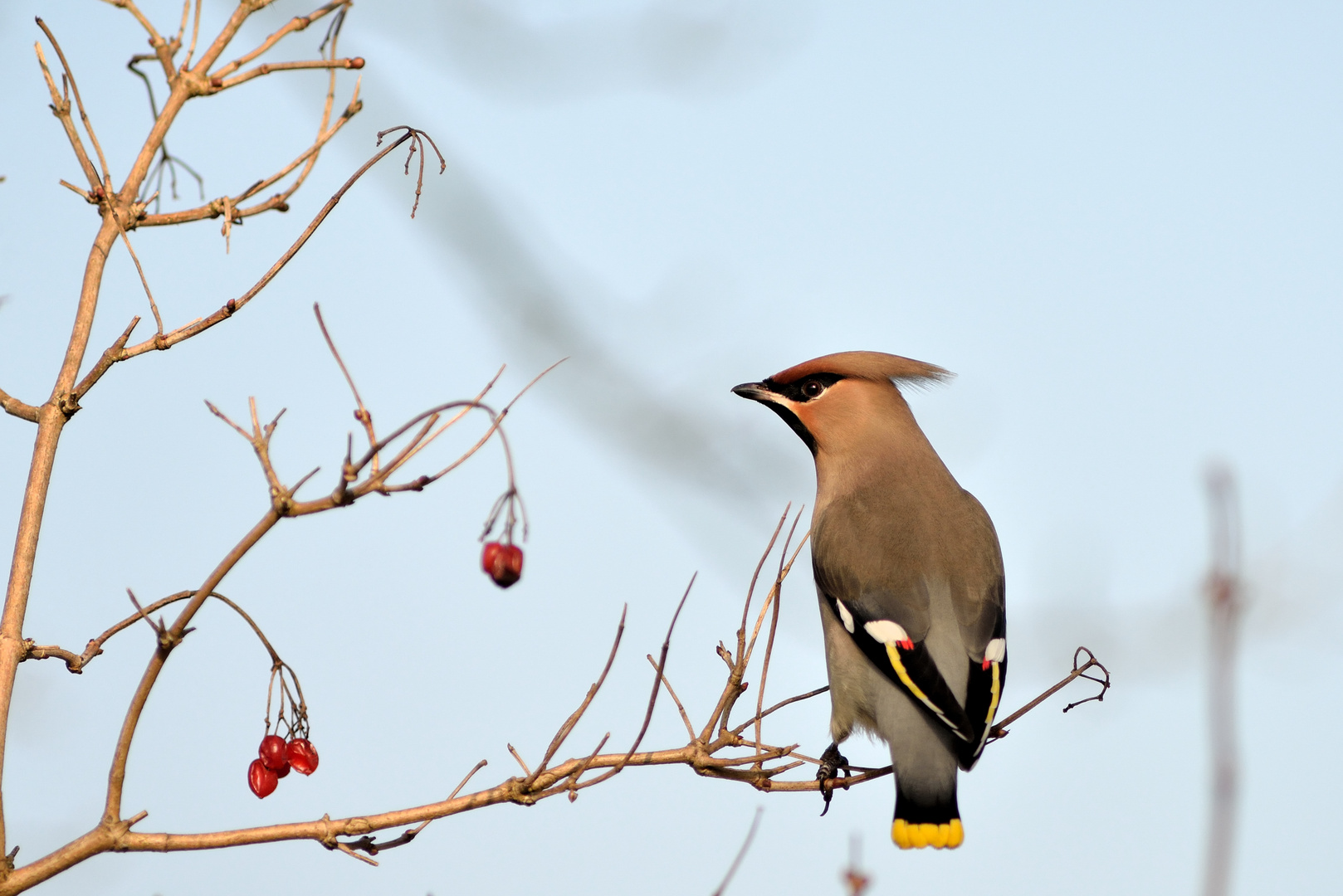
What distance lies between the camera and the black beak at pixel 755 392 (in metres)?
4.86

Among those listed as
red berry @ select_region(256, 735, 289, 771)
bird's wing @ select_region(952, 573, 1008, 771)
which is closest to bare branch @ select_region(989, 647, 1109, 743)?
bird's wing @ select_region(952, 573, 1008, 771)

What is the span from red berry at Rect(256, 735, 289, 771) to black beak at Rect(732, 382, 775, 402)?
105 inches

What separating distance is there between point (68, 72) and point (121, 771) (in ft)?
3.85

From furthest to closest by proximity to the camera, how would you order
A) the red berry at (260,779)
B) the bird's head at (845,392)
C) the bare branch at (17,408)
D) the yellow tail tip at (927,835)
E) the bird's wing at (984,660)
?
the bird's head at (845,392), the bird's wing at (984,660), the yellow tail tip at (927,835), the red berry at (260,779), the bare branch at (17,408)

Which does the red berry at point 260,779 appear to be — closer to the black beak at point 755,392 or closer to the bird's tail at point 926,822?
the bird's tail at point 926,822

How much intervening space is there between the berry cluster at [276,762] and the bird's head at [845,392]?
2.52 meters

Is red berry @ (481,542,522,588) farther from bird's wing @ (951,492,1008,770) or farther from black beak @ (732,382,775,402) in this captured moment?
black beak @ (732,382,775,402)

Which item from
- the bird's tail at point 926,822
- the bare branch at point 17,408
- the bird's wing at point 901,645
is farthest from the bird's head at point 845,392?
the bare branch at point 17,408

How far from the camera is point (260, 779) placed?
2.49 m

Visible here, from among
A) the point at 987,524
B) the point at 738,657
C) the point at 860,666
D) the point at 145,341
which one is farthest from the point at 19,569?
the point at 987,524

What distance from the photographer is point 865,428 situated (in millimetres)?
4570

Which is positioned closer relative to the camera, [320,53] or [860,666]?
[320,53]

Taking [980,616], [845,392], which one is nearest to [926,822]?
[980,616]

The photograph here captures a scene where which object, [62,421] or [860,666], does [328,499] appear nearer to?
[62,421]
